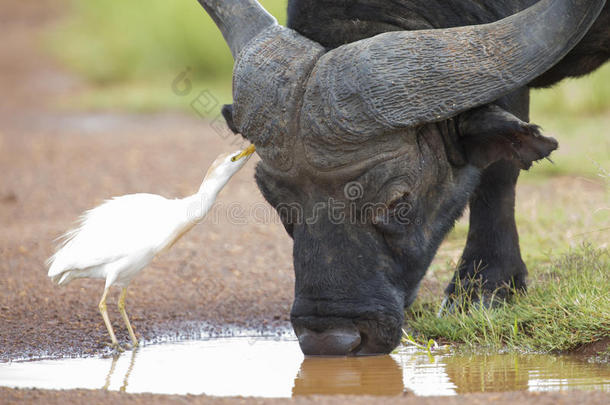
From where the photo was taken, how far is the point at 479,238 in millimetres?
6285

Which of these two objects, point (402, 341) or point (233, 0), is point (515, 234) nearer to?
point (402, 341)

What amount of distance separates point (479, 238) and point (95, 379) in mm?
2716

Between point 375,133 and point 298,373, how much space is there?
1.29 meters

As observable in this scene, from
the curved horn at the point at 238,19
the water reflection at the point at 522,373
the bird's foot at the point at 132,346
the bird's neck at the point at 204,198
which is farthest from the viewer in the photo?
the bird's neck at the point at 204,198

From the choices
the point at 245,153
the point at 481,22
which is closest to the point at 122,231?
the point at 245,153

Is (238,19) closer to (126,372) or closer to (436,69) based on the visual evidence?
(436,69)

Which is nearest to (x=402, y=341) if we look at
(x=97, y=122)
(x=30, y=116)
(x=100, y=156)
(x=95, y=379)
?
(x=95, y=379)

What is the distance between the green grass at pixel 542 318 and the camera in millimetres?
5199

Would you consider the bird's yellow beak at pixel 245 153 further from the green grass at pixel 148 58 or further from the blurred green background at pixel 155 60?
the green grass at pixel 148 58

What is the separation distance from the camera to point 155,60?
19.7 m

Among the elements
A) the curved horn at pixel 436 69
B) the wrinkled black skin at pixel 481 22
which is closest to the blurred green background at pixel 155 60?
the wrinkled black skin at pixel 481 22

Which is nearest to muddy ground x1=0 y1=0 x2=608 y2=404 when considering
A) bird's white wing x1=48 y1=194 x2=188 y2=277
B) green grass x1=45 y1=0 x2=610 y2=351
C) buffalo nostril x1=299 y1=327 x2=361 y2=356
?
bird's white wing x1=48 y1=194 x2=188 y2=277

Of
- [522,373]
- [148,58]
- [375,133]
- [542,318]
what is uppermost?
[375,133]

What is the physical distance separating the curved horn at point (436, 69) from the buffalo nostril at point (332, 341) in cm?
105
